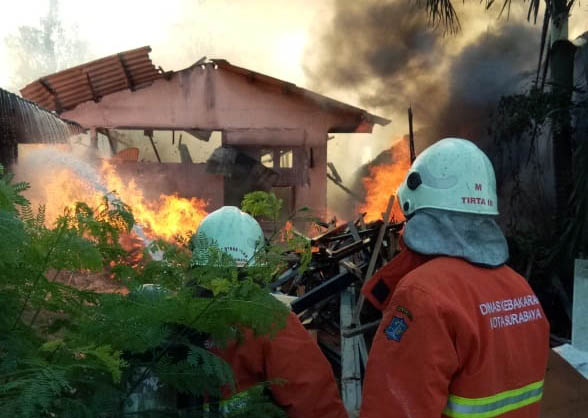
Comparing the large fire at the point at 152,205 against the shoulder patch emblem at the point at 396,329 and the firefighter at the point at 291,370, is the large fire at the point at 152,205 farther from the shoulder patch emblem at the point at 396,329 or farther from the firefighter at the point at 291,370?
the shoulder patch emblem at the point at 396,329

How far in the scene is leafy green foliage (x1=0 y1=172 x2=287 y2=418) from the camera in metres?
1.33

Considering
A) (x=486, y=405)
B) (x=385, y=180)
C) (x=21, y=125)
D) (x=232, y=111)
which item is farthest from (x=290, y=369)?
(x=385, y=180)

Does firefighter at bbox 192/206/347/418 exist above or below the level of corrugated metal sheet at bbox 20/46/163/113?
below

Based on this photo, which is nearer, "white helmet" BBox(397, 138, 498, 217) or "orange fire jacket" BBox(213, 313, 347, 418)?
"orange fire jacket" BBox(213, 313, 347, 418)

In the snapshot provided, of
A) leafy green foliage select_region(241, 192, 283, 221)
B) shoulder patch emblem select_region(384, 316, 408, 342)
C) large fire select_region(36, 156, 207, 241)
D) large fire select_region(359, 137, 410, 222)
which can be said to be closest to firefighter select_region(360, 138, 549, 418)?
shoulder patch emblem select_region(384, 316, 408, 342)

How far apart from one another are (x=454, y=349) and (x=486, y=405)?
0.27 m

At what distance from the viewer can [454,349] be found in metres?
1.94

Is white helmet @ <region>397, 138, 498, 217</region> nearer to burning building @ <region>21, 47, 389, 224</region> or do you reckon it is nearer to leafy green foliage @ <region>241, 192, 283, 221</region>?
leafy green foliage @ <region>241, 192, 283, 221</region>

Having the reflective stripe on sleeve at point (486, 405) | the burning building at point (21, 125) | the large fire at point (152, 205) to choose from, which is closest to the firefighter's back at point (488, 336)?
the reflective stripe on sleeve at point (486, 405)

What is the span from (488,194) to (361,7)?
54.4 ft

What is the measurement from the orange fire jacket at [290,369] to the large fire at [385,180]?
13325mm

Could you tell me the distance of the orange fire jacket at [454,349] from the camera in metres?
1.90

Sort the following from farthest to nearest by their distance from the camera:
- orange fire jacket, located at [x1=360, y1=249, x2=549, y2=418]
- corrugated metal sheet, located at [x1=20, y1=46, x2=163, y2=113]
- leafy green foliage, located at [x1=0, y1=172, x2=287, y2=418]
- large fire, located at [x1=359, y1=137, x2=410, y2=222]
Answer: large fire, located at [x1=359, y1=137, x2=410, y2=222]
corrugated metal sheet, located at [x1=20, y1=46, x2=163, y2=113]
orange fire jacket, located at [x1=360, y1=249, x2=549, y2=418]
leafy green foliage, located at [x1=0, y1=172, x2=287, y2=418]

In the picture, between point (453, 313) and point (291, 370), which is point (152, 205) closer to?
point (291, 370)
